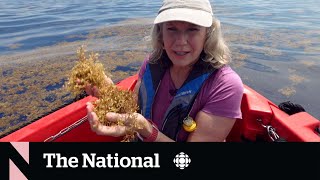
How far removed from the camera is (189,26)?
7.79 ft

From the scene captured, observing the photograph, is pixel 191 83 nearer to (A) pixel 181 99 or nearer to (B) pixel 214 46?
(A) pixel 181 99

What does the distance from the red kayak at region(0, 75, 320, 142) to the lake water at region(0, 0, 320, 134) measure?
48.0 inches

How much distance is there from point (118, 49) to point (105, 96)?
7.19 m

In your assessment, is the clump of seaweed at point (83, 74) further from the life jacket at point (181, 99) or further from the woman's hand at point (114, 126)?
the life jacket at point (181, 99)

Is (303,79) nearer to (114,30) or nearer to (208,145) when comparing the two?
(208,145)

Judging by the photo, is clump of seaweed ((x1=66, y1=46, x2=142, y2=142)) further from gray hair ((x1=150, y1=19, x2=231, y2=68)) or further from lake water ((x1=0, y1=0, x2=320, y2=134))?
lake water ((x1=0, y1=0, x2=320, y2=134))

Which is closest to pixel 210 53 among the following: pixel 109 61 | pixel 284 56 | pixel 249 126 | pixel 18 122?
pixel 249 126

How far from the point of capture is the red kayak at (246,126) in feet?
9.06

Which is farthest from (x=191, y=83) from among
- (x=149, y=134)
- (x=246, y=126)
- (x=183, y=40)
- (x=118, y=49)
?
(x=118, y=49)

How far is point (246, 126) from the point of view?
10.9 ft

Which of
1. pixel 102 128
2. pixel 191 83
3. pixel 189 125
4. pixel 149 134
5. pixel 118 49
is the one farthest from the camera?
pixel 118 49

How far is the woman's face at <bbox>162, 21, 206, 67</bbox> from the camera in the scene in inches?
94.0

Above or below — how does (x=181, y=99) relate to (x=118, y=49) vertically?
above

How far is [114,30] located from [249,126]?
9720 millimetres
